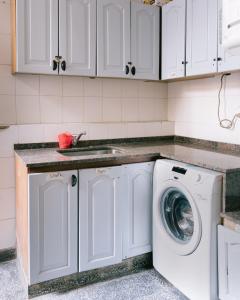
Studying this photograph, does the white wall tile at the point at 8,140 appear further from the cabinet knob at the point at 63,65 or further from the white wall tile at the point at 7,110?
→ the cabinet knob at the point at 63,65

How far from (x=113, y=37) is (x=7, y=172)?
1.36m

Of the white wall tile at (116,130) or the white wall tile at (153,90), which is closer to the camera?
the white wall tile at (116,130)

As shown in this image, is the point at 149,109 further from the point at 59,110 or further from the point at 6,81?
the point at 6,81

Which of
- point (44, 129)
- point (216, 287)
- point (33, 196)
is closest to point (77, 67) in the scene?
point (44, 129)

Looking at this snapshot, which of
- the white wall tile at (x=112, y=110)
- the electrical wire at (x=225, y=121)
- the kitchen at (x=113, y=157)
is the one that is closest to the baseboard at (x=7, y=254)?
the kitchen at (x=113, y=157)

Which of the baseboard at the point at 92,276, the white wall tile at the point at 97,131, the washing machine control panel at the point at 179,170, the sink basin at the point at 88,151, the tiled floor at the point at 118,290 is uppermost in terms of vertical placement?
the white wall tile at the point at 97,131

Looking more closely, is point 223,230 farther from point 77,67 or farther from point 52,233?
point 77,67

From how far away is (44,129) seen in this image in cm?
263

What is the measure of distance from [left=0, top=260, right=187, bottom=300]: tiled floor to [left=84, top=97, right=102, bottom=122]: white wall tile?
1.34 metres

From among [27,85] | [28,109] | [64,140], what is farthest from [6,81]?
[64,140]

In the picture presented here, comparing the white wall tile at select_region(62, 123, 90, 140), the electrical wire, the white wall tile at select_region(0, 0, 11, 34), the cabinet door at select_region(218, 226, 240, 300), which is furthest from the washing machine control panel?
the white wall tile at select_region(0, 0, 11, 34)

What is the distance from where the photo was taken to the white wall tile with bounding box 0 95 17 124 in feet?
8.26

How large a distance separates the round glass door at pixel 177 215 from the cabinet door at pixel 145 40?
3.53ft

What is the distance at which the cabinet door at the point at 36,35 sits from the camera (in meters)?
2.28
